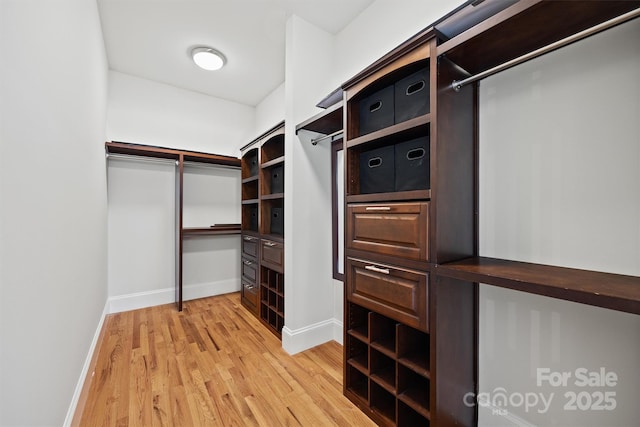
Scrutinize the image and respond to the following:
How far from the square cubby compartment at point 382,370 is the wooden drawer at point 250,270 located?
174 cm

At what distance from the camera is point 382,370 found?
1617mm

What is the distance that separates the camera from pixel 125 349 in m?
2.31

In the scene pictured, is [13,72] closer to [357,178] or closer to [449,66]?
[357,178]

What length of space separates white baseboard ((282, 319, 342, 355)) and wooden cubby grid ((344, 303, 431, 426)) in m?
0.67

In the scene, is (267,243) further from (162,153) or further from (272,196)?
(162,153)

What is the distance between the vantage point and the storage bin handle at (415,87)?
4.45ft

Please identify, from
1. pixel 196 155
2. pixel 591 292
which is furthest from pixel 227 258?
pixel 591 292

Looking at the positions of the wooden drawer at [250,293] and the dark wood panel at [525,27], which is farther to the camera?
the wooden drawer at [250,293]

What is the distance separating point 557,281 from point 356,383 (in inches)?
52.6

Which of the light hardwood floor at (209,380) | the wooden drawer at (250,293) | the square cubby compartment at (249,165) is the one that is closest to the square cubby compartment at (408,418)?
the light hardwood floor at (209,380)

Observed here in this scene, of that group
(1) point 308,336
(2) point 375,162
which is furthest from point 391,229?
(1) point 308,336

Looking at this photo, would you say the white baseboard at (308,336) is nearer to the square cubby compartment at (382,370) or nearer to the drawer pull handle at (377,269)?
the square cubby compartment at (382,370)

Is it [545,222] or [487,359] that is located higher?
[545,222]

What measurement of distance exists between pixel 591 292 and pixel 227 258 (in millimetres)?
3780
